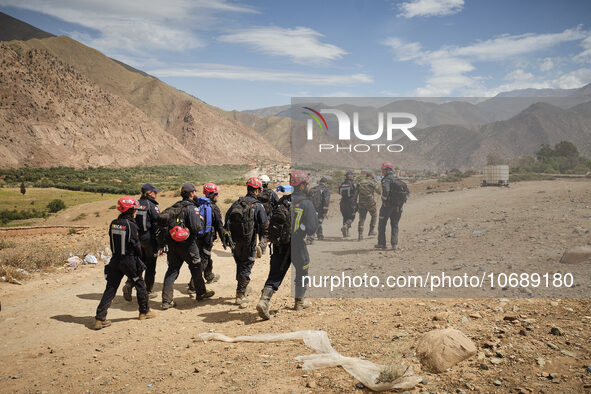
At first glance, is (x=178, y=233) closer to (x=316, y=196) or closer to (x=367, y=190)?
(x=316, y=196)

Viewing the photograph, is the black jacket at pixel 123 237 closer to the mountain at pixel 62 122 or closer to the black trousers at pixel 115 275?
the black trousers at pixel 115 275

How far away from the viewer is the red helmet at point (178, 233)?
22.7 ft

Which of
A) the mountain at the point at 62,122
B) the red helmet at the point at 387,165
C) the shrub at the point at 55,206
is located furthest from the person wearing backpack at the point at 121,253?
Result: the mountain at the point at 62,122

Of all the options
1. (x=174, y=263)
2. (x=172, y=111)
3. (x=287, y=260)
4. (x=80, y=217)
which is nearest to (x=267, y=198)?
(x=287, y=260)

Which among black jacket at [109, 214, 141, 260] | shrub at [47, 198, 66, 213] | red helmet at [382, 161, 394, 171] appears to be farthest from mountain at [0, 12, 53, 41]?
red helmet at [382, 161, 394, 171]

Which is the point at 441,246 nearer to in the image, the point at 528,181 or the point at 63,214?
the point at 528,181

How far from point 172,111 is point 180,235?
404 feet

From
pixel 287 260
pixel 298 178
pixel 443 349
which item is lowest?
pixel 443 349

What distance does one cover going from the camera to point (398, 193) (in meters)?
6.88

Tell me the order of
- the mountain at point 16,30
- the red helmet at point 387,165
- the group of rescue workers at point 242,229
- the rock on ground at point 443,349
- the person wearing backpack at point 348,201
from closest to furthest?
the rock on ground at point 443,349, the group of rescue workers at point 242,229, the red helmet at point 387,165, the person wearing backpack at point 348,201, the mountain at point 16,30

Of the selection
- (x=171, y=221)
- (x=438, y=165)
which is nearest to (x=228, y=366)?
(x=171, y=221)

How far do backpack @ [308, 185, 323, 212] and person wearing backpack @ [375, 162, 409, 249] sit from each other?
1060 mm

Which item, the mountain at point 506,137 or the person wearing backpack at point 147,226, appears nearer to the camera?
the mountain at point 506,137

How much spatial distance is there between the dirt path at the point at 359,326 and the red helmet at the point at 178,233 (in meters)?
1.31
